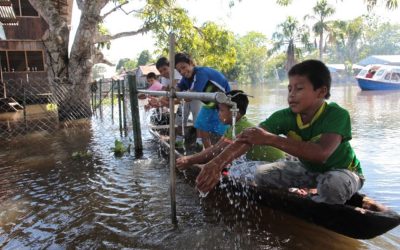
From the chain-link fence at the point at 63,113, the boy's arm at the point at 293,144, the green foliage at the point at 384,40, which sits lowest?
the chain-link fence at the point at 63,113

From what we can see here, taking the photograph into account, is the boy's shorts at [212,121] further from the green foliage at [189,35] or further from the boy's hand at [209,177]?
the green foliage at [189,35]

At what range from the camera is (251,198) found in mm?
3730

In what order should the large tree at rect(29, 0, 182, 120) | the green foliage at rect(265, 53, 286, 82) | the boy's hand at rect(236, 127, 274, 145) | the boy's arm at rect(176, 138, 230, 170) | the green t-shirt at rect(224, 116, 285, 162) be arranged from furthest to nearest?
the green foliage at rect(265, 53, 286, 82) → the large tree at rect(29, 0, 182, 120) → the green t-shirt at rect(224, 116, 285, 162) → the boy's arm at rect(176, 138, 230, 170) → the boy's hand at rect(236, 127, 274, 145)

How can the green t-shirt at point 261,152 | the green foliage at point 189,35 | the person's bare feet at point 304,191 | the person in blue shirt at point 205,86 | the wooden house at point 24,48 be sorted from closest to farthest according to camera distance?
the person's bare feet at point 304,191 → the green t-shirt at point 261,152 → the person in blue shirt at point 205,86 → the green foliage at point 189,35 → the wooden house at point 24,48

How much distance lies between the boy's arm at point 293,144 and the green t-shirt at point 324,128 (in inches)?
5.5

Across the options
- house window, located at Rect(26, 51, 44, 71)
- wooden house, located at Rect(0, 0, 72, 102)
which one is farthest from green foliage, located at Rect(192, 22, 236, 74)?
house window, located at Rect(26, 51, 44, 71)

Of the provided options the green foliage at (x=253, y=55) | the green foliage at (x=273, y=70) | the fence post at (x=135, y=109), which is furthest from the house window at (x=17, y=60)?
the green foliage at (x=273, y=70)

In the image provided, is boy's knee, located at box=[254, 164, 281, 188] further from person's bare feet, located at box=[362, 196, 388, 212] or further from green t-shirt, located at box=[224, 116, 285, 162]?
person's bare feet, located at box=[362, 196, 388, 212]

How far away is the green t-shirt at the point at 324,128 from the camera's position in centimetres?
281

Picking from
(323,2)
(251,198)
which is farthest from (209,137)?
(323,2)

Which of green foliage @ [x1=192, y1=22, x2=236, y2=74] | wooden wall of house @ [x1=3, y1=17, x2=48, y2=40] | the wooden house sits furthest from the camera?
wooden wall of house @ [x1=3, y1=17, x2=48, y2=40]

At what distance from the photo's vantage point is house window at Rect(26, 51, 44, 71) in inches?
796

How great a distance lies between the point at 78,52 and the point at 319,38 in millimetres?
39420

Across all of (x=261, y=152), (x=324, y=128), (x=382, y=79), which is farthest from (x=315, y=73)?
(x=382, y=79)
